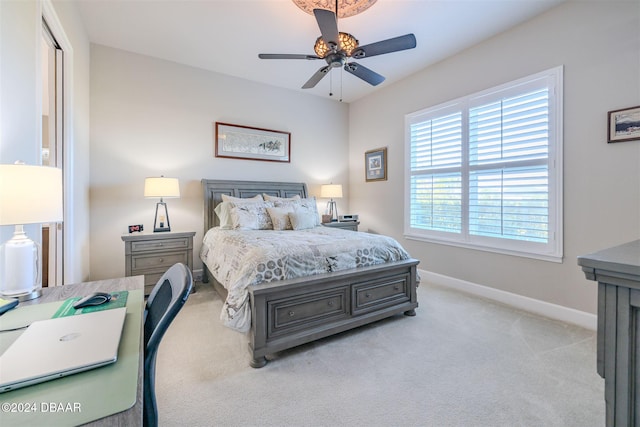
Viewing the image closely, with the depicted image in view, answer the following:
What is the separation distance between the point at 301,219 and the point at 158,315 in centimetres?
249

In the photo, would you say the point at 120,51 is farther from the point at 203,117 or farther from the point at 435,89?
the point at 435,89

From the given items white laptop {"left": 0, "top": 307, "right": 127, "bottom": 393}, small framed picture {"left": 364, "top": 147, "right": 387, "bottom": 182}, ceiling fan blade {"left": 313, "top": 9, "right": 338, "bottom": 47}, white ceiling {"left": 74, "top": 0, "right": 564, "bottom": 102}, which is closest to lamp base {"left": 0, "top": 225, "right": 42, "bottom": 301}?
white laptop {"left": 0, "top": 307, "right": 127, "bottom": 393}

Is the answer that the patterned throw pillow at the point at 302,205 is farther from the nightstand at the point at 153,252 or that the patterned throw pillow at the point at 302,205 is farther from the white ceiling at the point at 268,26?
the white ceiling at the point at 268,26

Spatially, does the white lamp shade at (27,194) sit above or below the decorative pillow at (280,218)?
above

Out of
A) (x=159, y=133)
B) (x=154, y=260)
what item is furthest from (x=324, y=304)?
(x=159, y=133)

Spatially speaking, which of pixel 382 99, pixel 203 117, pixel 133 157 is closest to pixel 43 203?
pixel 133 157

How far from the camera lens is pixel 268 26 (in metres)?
2.94

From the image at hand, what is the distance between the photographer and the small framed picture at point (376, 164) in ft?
15.0

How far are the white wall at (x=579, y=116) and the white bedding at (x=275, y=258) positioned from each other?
1461 millimetres

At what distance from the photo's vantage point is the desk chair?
32.2 inches

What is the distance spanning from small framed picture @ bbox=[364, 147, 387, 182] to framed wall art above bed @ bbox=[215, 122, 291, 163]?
1410 mm

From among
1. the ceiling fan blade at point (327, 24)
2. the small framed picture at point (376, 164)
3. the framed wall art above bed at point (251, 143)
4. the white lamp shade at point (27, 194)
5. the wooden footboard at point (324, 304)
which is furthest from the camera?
the small framed picture at point (376, 164)

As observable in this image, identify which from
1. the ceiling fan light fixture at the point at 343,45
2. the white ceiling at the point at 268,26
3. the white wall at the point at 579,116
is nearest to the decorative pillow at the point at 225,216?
the white ceiling at the point at 268,26

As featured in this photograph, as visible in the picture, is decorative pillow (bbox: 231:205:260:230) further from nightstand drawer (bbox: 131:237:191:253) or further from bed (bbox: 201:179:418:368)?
bed (bbox: 201:179:418:368)
